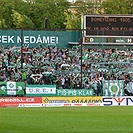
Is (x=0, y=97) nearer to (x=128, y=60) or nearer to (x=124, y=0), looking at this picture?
(x=128, y=60)

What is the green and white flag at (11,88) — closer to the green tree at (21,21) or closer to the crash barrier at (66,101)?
the crash barrier at (66,101)

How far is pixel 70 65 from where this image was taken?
46625 mm

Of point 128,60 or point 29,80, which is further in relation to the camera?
point 128,60

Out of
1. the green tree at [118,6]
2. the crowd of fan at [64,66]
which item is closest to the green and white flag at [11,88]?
the crowd of fan at [64,66]

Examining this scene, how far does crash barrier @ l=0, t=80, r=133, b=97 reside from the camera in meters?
41.8

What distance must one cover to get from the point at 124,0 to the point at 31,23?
13121 mm

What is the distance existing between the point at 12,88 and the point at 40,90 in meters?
2.06

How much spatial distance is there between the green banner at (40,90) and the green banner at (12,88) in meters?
0.51

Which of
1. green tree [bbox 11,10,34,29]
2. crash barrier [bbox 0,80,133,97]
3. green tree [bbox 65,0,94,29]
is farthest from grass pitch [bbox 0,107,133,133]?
green tree [bbox 11,10,34,29]

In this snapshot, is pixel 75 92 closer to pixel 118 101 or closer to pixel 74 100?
pixel 74 100

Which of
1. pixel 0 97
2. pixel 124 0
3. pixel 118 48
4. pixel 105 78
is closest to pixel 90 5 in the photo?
pixel 124 0

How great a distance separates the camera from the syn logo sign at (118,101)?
38.5 m

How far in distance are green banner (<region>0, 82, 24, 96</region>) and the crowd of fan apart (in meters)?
1.10

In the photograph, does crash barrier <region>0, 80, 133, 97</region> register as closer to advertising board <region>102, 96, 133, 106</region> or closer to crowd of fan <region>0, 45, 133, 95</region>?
crowd of fan <region>0, 45, 133, 95</region>
